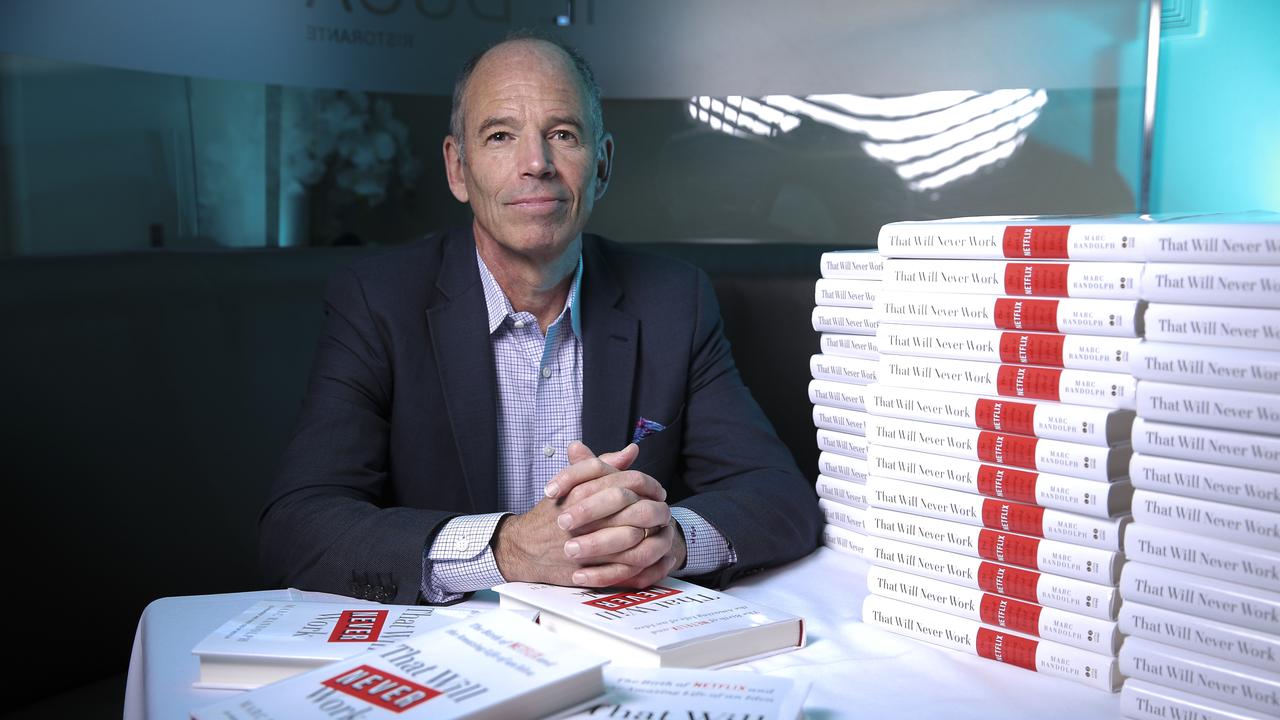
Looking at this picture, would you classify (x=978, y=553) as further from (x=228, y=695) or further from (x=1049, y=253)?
(x=228, y=695)

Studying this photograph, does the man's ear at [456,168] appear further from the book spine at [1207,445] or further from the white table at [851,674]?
the book spine at [1207,445]

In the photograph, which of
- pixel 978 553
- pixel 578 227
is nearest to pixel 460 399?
pixel 578 227

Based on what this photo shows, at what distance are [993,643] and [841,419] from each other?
16.4 inches

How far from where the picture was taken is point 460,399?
182 centimetres

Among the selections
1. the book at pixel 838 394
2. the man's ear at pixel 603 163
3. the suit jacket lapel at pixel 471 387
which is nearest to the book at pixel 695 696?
the book at pixel 838 394

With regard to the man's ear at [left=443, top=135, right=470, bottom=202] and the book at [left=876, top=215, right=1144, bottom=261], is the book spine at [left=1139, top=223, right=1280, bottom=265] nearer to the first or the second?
the book at [left=876, top=215, right=1144, bottom=261]

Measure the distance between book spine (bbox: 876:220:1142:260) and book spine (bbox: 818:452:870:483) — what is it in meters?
0.38

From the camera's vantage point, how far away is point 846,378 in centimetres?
137

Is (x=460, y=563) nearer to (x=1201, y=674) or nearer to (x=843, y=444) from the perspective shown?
(x=843, y=444)

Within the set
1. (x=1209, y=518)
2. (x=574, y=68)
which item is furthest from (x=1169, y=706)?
(x=574, y=68)

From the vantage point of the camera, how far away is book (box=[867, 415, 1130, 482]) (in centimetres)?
95

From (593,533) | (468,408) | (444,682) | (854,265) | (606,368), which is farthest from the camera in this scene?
(606,368)

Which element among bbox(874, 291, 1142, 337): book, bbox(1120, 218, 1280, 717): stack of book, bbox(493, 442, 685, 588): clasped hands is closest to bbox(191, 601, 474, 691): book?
bbox(493, 442, 685, 588): clasped hands

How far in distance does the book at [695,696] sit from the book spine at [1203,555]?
331mm
